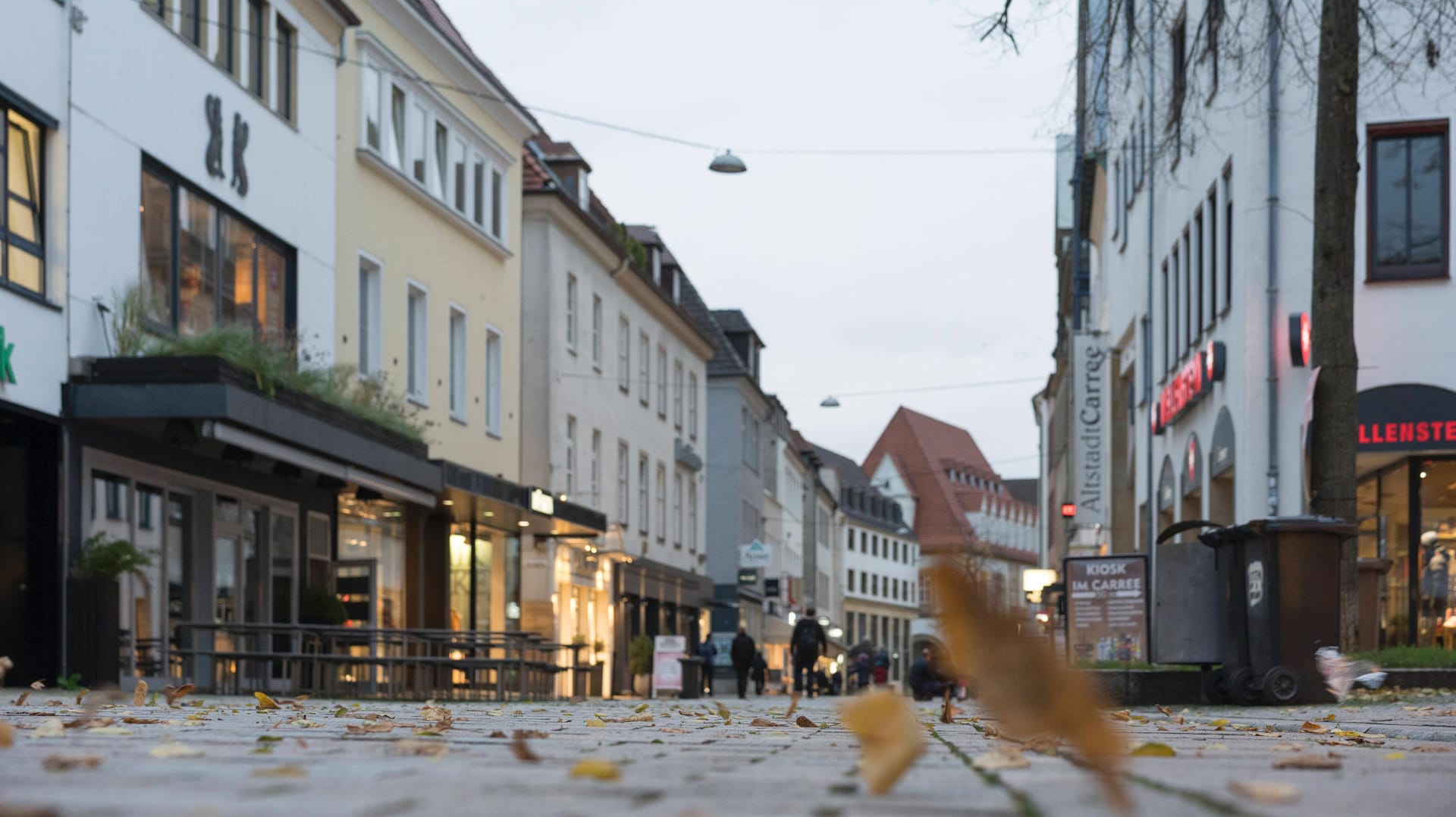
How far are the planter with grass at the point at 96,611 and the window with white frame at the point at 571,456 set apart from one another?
19395 mm

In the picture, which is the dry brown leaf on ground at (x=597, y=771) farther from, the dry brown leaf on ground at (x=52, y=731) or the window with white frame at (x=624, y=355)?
the window with white frame at (x=624, y=355)

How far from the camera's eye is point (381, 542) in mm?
26656

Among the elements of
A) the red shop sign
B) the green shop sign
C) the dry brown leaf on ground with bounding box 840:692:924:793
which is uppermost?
the red shop sign

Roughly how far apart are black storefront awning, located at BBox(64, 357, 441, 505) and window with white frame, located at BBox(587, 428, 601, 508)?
17.5 meters

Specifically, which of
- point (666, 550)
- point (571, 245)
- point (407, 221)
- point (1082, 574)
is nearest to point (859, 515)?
point (666, 550)

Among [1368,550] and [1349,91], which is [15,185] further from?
[1368,550]

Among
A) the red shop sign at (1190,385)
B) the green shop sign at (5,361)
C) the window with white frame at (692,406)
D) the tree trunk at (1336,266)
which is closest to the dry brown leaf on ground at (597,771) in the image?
the tree trunk at (1336,266)

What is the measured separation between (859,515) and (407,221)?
273 feet

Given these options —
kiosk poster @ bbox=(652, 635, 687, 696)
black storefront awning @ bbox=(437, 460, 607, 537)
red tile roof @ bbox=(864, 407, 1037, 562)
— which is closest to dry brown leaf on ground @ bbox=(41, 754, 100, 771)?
black storefront awning @ bbox=(437, 460, 607, 537)

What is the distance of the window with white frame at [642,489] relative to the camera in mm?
43456

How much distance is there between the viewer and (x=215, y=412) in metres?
17.1

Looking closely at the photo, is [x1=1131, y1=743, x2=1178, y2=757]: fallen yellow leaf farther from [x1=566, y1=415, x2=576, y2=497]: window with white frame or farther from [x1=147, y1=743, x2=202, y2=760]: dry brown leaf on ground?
[x1=566, y1=415, x2=576, y2=497]: window with white frame

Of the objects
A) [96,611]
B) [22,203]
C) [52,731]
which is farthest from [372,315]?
[52,731]

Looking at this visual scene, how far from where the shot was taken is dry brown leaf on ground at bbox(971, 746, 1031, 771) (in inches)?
183
